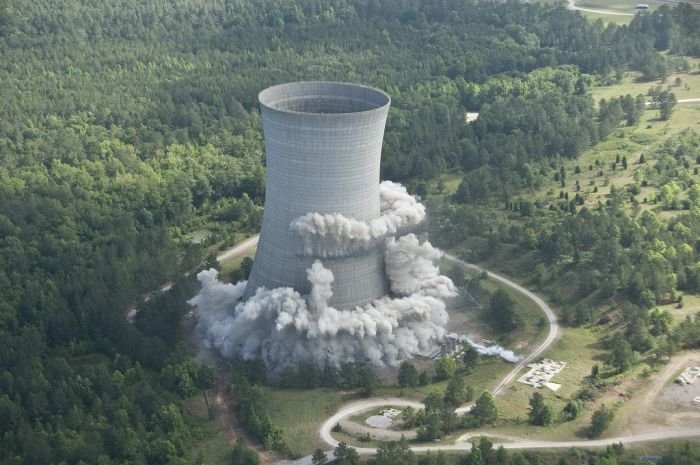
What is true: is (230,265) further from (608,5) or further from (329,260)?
(608,5)

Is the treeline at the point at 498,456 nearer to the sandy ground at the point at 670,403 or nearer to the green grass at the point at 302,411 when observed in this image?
the green grass at the point at 302,411

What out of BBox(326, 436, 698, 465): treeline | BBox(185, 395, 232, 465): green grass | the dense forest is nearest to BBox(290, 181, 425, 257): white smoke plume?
the dense forest

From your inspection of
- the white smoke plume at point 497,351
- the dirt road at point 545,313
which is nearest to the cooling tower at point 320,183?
the white smoke plume at point 497,351

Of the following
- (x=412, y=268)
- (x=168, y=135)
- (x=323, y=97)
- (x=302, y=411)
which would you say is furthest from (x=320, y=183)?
(x=168, y=135)

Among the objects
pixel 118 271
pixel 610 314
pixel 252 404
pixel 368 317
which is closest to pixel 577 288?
pixel 610 314

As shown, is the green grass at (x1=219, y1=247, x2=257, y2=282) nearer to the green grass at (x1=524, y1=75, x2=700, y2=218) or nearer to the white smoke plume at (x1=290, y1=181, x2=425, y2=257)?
the white smoke plume at (x1=290, y1=181, x2=425, y2=257)

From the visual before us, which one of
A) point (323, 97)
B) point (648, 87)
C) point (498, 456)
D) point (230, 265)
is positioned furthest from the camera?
point (648, 87)

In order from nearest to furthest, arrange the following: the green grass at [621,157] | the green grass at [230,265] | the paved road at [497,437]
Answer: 1. the paved road at [497,437]
2. the green grass at [230,265]
3. the green grass at [621,157]
